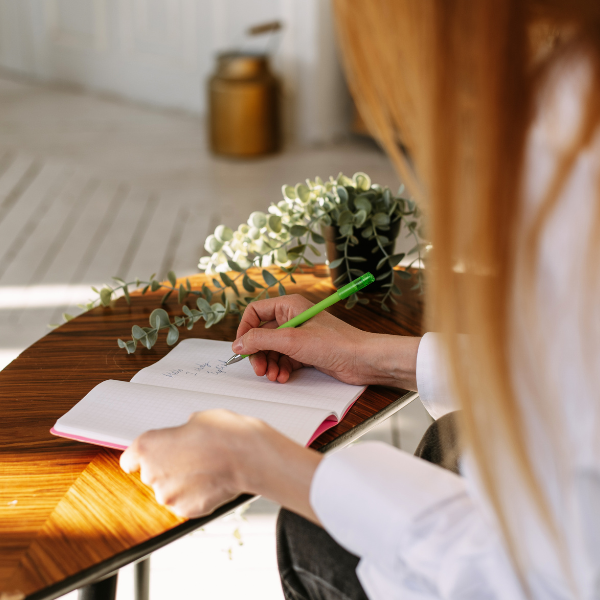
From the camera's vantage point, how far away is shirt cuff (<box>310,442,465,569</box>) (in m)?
0.56

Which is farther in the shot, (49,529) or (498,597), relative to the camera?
(49,529)

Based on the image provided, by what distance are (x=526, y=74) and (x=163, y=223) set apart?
2786 mm

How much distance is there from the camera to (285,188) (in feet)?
3.74

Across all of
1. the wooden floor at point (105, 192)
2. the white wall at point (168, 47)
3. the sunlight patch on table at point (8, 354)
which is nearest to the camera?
the sunlight patch on table at point (8, 354)

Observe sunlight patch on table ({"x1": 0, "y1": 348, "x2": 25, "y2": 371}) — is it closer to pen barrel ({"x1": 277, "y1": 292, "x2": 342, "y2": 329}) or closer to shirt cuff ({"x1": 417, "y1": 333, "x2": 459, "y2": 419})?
pen barrel ({"x1": 277, "y1": 292, "x2": 342, "y2": 329})

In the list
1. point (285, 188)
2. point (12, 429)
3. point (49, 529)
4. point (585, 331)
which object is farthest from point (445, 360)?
point (285, 188)

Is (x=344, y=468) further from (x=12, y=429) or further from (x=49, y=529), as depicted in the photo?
(x=12, y=429)

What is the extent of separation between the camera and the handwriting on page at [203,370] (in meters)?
0.88

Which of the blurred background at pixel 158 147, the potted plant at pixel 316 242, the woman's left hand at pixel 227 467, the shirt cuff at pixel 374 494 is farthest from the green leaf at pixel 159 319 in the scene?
the blurred background at pixel 158 147

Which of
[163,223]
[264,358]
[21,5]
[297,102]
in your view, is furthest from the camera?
[21,5]

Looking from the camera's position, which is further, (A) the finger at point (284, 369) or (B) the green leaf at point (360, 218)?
(B) the green leaf at point (360, 218)

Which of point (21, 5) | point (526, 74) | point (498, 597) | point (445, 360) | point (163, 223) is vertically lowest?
point (163, 223)

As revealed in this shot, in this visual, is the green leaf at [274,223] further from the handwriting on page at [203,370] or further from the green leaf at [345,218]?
the handwriting on page at [203,370]

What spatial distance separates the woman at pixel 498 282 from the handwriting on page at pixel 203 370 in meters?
0.34
